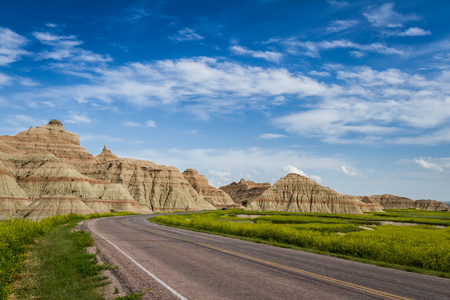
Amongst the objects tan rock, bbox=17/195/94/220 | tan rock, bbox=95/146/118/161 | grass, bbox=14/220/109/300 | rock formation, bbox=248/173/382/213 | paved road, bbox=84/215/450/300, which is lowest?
tan rock, bbox=17/195/94/220

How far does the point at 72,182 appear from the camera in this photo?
96.8 m

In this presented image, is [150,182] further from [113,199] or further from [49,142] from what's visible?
[49,142]

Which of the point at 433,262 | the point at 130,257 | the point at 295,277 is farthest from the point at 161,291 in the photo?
→ the point at 433,262

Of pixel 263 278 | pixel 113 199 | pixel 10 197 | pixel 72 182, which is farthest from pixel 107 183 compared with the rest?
pixel 263 278

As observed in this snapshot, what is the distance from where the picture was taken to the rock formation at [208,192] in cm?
18288

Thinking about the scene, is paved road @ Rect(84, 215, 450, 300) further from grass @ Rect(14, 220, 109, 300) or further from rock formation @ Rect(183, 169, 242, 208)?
rock formation @ Rect(183, 169, 242, 208)

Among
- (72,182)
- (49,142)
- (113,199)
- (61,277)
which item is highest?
(49,142)

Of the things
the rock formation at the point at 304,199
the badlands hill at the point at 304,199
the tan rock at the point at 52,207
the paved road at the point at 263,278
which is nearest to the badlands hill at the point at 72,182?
the tan rock at the point at 52,207

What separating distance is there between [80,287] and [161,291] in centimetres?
249

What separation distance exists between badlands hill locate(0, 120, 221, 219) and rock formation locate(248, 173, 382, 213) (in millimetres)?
30563

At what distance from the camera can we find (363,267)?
1338cm

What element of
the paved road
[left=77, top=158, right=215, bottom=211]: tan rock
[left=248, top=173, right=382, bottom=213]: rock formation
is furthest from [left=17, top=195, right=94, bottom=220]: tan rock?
[left=248, top=173, right=382, bottom=213]: rock formation

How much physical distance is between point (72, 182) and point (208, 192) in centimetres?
9873

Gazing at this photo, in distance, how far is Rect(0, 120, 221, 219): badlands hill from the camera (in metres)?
79.8
